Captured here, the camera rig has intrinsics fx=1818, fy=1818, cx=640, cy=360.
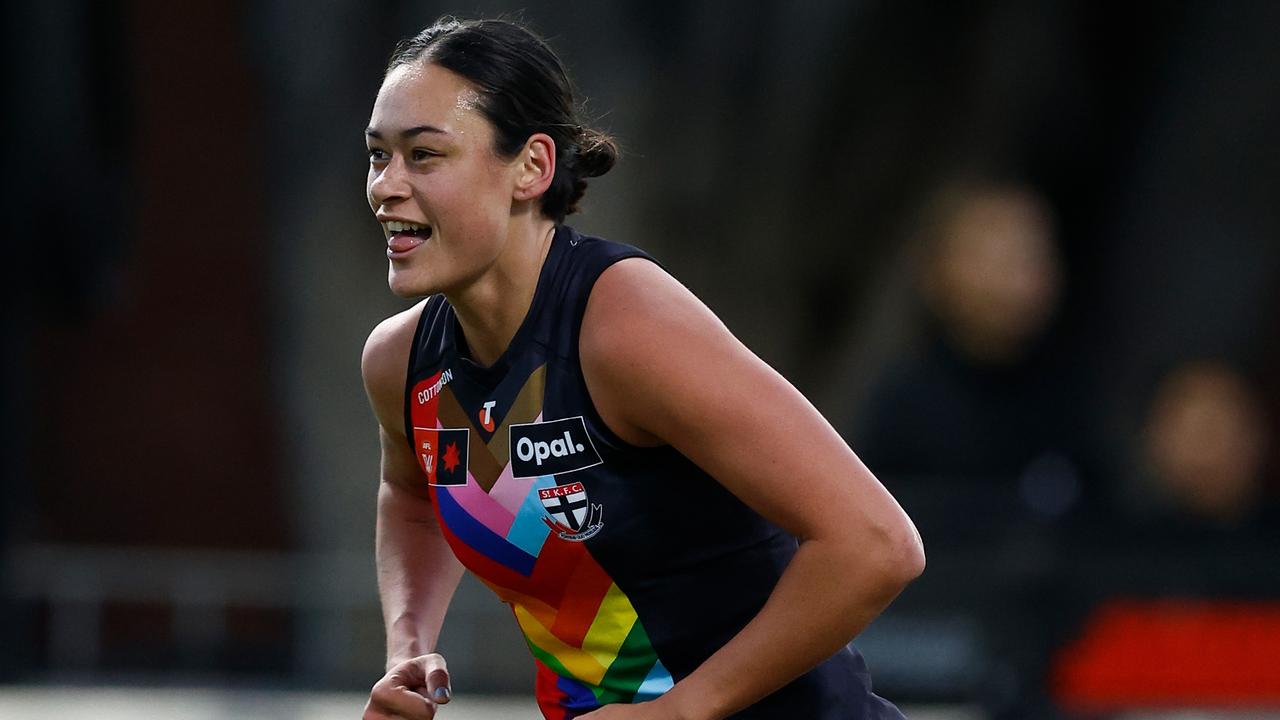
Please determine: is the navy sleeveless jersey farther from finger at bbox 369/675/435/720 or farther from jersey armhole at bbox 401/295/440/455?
finger at bbox 369/675/435/720

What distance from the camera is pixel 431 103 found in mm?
2400

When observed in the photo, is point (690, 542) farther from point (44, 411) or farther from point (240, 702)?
point (44, 411)

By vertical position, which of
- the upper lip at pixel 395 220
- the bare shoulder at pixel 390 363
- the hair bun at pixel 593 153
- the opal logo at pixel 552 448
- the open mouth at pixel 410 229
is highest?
the hair bun at pixel 593 153

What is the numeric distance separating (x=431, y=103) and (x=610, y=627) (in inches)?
29.2

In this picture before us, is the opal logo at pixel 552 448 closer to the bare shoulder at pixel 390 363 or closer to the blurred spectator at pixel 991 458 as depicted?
the bare shoulder at pixel 390 363

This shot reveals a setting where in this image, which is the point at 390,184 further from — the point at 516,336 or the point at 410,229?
the point at 516,336

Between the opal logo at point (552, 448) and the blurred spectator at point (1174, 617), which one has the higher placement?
the opal logo at point (552, 448)

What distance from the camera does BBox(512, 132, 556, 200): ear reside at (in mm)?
2463

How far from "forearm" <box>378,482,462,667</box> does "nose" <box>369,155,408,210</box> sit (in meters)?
0.66

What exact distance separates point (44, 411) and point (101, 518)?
19.0 inches

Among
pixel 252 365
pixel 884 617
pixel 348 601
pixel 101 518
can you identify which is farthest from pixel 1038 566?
pixel 101 518

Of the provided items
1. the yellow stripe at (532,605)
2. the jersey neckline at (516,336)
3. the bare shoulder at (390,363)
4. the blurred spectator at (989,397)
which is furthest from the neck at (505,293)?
the blurred spectator at (989,397)

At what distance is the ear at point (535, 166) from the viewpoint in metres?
2.46

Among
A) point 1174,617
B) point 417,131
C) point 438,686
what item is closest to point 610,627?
point 438,686
